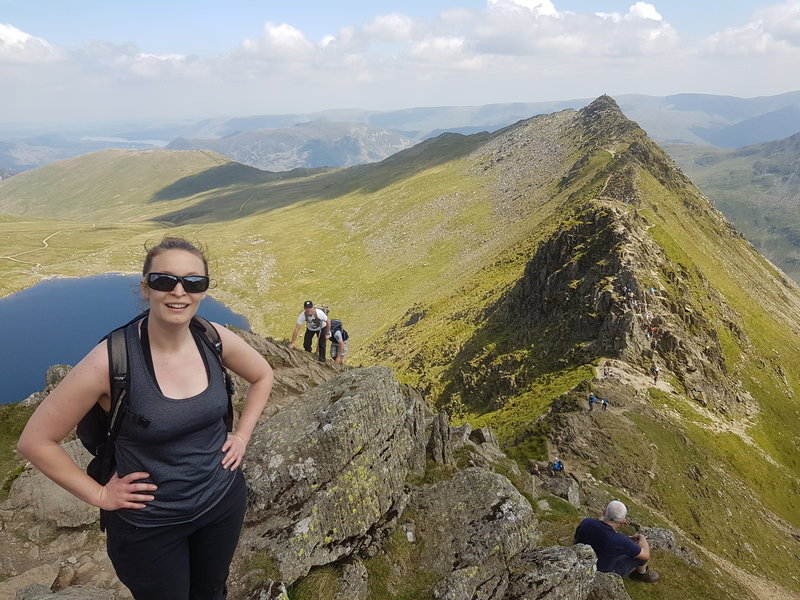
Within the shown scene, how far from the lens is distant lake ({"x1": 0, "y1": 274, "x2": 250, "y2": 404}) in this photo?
99.3m

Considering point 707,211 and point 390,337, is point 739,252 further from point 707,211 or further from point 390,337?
point 390,337

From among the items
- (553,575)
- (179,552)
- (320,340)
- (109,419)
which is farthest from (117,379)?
(320,340)

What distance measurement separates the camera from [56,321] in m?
122

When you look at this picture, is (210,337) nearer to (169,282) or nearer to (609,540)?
(169,282)

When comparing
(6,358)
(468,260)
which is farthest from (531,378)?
(6,358)

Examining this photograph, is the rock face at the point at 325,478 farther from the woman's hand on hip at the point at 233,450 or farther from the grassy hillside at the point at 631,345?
the woman's hand on hip at the point at 233,450

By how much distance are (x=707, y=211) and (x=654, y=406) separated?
85406 millimetres

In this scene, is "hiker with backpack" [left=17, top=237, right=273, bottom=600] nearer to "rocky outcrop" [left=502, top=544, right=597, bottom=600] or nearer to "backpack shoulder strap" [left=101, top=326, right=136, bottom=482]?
"backpack shoulder strap" [left=101, top=326, right=136, bottom=482]

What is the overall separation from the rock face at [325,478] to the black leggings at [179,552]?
529 cm

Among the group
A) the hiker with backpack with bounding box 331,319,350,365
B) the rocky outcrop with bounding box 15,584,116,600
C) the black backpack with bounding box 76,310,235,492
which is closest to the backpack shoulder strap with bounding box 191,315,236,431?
the black backpack with bounding box 76,310,235,492

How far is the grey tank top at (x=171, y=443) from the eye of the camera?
504cm

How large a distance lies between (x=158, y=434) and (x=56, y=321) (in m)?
149

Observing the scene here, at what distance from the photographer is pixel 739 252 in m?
96.4

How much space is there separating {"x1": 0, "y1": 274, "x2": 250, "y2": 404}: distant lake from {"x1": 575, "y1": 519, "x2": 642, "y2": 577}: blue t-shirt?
103894 mm
